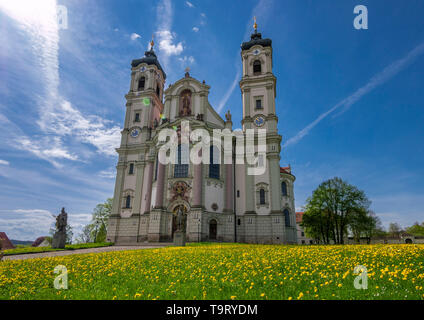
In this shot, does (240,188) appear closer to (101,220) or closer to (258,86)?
(258,86)

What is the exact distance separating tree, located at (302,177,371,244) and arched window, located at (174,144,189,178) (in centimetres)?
2322

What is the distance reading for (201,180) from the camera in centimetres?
3219

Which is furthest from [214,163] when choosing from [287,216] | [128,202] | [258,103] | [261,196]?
[128,202]

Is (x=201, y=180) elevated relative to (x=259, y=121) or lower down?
lower down

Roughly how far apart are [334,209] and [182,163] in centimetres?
2616

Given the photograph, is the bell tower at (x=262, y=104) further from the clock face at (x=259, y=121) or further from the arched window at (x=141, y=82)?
the arched window at (x=141, y=82)

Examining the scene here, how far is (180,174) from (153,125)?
46.0ft

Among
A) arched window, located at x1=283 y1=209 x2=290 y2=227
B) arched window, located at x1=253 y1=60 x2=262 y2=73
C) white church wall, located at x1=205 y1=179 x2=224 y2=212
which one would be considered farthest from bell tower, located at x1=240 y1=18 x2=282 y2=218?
arched window, located at x1=283 y1=209 x2=290 y2=227

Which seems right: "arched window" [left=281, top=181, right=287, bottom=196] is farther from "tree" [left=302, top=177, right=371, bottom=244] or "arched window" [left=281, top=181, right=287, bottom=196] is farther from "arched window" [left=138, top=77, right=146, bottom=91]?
"arched window" [left=138, top=77, right=146, bottom=91]

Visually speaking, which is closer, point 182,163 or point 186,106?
point 182,163

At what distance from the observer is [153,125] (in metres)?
43.4

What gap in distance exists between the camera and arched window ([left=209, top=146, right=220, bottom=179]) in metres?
34.1
